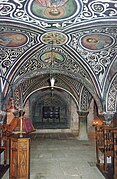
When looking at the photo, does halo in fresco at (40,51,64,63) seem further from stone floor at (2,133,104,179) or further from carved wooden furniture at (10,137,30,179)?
stone floor at (2,133,104,179)

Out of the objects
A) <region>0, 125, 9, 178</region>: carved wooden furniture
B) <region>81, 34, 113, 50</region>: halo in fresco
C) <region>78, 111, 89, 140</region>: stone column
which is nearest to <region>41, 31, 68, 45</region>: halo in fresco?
<region>81, 34, 113, 50</region>: halo in fresco

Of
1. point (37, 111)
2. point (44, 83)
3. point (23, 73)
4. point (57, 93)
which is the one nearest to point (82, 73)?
point (23, 73)

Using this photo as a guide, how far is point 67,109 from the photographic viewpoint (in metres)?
15.8

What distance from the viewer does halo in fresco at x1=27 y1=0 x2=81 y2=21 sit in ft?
12.6

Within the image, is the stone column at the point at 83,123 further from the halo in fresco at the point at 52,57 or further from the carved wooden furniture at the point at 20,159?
the carved wooden furniture at the point at 20,159

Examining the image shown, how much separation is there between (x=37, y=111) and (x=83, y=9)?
12.7m

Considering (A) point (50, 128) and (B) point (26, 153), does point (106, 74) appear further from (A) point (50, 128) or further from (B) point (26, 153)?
(A) point (50, 128)

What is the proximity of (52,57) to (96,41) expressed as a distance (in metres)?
2.00

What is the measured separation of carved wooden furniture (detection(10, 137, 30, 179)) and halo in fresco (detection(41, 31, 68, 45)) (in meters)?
2.57

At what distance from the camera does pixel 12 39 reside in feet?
18.3

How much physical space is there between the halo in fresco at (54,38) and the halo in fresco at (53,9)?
2.87 feet

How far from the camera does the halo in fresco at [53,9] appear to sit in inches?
151

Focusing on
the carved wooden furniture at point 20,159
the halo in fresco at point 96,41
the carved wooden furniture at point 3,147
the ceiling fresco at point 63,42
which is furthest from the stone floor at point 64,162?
the halo in fresco at point 96,41

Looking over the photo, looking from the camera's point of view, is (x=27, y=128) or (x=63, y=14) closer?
(x=63, y=14)
